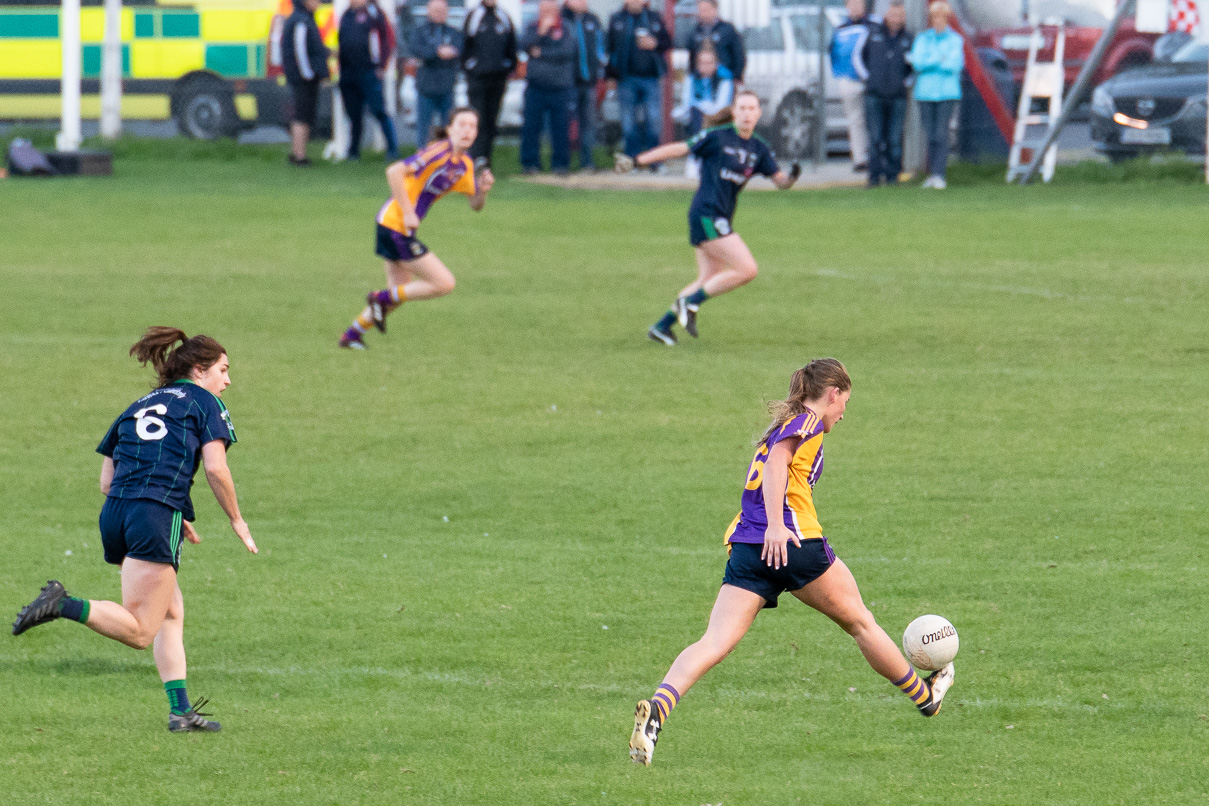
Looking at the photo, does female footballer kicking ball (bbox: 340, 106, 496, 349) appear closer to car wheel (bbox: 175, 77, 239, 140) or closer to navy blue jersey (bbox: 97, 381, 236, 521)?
navy blue jersey (bbox: 97, 381, 236, 521)

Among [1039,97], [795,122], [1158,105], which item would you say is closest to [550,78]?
[795,122]

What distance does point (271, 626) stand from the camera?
8.45 meters

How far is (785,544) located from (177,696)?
8.07 ft

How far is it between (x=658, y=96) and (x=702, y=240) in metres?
10.8

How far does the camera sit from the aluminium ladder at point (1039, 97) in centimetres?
2506

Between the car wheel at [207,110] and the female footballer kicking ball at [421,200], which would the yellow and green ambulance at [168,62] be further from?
the female footballer kicking ball at [421,200]

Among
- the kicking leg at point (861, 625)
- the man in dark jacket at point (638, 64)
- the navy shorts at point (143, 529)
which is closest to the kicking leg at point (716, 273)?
the kicking leg at point (861, 625)

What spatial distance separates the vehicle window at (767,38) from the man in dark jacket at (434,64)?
4522 mm

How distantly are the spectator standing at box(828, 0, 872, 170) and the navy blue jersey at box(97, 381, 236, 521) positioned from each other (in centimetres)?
1896

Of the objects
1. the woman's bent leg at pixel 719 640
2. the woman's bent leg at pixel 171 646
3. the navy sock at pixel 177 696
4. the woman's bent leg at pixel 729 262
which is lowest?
the navy sock at pixel 177 696

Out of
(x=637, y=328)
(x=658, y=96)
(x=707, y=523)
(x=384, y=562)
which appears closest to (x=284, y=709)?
(x=384, y=562)

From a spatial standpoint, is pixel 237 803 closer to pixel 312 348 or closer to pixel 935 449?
pixel 935 449

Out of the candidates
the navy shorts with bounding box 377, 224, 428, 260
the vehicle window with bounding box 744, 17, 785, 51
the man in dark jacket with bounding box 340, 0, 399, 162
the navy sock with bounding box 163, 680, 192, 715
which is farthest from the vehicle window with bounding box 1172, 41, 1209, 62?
the navy sock with bounding box 163, 680, 192, 715

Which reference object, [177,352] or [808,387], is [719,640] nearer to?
[808,387]
